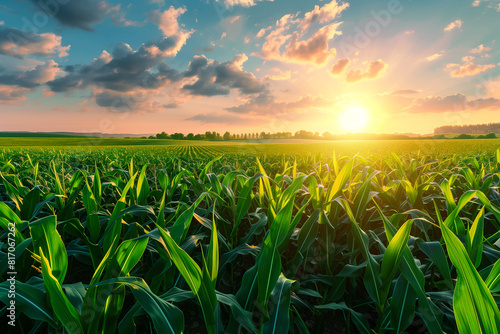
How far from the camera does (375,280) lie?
947 mm

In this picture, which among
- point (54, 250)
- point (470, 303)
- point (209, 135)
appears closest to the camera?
point (470, 303)

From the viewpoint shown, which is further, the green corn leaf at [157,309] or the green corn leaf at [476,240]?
the green corn leaf at [476,240]

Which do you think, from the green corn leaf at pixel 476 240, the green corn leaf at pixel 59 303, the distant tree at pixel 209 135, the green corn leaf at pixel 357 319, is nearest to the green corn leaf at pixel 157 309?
the green corn leaf at pixel 59 303

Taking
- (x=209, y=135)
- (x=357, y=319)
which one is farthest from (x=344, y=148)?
(x=209, y=135)

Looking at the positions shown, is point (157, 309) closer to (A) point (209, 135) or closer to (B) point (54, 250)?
(B) point (54, 250)

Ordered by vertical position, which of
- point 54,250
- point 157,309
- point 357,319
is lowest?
point 357,319

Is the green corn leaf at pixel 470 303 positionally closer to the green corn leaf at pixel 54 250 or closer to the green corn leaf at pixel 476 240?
the green corn leaf at pixel 476 240

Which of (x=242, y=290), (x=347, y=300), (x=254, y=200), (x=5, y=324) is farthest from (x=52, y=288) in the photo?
(x=254, y=200)

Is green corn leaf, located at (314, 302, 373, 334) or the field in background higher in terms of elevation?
the field in background

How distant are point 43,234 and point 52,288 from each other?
0.33m

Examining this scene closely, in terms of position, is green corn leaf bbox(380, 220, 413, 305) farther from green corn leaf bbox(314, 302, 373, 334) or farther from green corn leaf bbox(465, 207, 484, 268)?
green corn leaf bbox(465, 207, 484, 268)

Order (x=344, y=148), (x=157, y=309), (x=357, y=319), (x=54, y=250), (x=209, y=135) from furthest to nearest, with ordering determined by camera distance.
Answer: (x=209, y=135)
(x=344, y=148)
(x=357, y=319)
(x=54, y=250)
(x=157, y=309)

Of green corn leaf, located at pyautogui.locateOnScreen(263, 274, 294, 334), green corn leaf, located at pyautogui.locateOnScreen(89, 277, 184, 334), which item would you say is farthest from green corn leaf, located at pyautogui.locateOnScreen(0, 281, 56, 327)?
green corn leaf, located at pyautogui.locateOnScreen(263, 274, 294, 334)

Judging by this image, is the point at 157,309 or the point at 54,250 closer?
the point at 157,309
